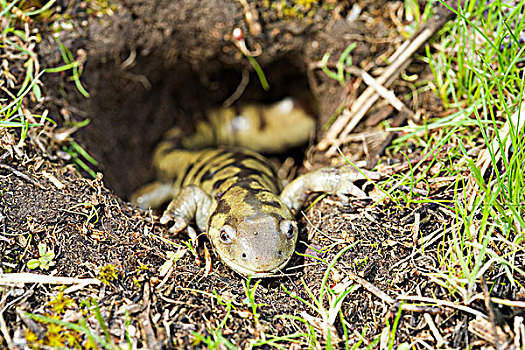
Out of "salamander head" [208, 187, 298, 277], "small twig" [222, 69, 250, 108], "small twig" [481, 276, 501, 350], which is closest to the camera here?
"small twig" [481, 276, 501, 350]

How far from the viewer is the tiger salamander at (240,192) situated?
12.0 feet

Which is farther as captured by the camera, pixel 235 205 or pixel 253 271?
pixel 235 205

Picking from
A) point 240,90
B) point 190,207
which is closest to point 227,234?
point 190,207

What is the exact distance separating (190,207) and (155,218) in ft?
1.88

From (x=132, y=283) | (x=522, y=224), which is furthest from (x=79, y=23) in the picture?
(x=522, y=224)

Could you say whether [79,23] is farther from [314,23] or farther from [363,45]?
[363,45]

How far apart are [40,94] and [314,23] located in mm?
2938

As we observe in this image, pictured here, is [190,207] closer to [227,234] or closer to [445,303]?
[227,234]

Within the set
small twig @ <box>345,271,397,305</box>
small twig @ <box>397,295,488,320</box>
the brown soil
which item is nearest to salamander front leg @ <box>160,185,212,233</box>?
A: the brown soil

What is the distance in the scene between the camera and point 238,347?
9.66 ft

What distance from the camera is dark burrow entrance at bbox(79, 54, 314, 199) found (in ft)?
17.1

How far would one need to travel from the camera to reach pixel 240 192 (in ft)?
14.3

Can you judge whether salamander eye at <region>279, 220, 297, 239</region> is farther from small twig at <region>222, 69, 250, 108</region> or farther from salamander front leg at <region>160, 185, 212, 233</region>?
small twig at <region>222, 69, 250, 108</region>

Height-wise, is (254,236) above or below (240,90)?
above
